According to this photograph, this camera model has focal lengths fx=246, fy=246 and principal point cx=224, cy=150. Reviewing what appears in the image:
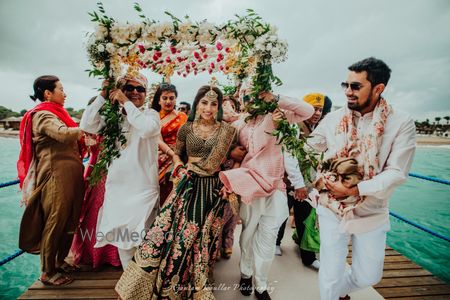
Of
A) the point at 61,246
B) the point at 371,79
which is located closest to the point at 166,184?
the point at 61,246

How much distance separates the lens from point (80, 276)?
279 centimetres

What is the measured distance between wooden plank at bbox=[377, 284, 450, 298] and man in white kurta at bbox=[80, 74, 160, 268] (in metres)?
2.70

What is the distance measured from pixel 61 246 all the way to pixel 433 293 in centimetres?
418

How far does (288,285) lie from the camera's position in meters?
2.79

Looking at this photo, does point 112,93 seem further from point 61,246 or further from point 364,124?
point 364,124

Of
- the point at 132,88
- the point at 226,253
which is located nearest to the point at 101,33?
the point at 132,88

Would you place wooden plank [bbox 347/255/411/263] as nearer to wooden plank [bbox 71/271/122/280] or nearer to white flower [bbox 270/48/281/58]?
white flower [bbox 270/48/281/58]

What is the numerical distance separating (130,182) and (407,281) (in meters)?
3.37

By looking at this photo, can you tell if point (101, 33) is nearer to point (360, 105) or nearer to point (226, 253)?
point (360, 105)

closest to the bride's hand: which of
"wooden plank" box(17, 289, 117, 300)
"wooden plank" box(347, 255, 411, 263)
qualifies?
"wooden plank" box(17, 289, 117, 300)

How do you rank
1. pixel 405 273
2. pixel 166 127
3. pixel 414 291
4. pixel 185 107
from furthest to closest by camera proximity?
1. pixel 185 107
2. pixel 166 127
3. pixel 405 273
4. pixel 414 291

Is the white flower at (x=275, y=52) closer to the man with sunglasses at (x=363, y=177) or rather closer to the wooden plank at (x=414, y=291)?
the man with sunglasses at (x=363, y=177)

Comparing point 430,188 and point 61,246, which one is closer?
point 61,246

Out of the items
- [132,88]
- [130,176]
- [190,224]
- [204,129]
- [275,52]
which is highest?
[275,52]
